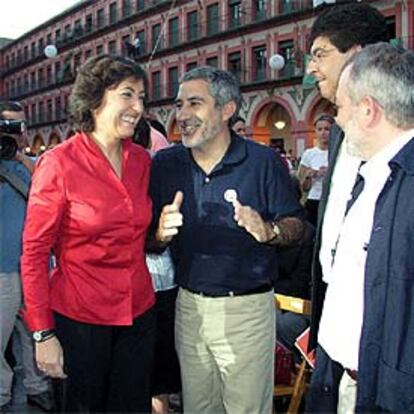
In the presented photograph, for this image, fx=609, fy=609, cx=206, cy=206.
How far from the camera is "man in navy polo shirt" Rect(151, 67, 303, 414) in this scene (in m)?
2.66

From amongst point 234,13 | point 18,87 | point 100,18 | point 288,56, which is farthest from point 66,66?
point 288,56

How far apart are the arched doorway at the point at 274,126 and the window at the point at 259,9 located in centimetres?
410

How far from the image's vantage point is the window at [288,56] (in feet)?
81.4

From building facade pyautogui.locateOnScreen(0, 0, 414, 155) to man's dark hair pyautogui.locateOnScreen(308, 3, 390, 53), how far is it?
13341 millimetres

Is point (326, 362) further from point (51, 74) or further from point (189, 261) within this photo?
point (51, 74)

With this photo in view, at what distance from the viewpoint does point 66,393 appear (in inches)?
99.2

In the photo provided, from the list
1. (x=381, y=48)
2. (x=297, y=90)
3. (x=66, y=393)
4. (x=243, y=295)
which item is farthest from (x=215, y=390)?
(x=297, y=90)

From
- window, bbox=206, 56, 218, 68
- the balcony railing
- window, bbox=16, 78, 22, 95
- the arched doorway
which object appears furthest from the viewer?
window, bbox=16, 78, 22, 95

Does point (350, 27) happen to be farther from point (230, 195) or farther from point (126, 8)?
point (126, 8)

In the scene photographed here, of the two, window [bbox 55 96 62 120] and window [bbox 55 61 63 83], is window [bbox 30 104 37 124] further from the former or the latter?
window [bbox 55 61 63 83]

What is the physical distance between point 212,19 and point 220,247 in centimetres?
2845

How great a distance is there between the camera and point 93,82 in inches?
100

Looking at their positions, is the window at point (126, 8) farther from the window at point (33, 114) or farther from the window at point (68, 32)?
the window at point (33, 114)

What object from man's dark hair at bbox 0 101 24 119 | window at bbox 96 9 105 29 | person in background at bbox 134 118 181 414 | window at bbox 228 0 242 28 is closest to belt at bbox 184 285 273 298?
person in background at bbox 134 118 181 414
